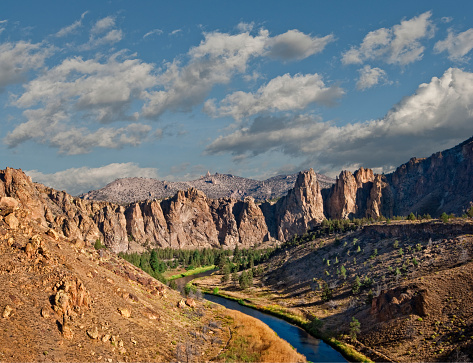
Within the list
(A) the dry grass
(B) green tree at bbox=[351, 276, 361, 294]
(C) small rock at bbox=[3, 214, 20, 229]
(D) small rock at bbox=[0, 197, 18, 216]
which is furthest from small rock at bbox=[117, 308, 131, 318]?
(B) green tree at bbox=[351, 276, 361, 294]

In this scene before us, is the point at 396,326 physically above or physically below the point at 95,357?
below

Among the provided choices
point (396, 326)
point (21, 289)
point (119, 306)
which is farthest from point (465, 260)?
point (21, 289)

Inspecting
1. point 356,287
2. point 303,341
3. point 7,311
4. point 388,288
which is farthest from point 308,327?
point 7,311

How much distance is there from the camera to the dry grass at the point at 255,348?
181 feet

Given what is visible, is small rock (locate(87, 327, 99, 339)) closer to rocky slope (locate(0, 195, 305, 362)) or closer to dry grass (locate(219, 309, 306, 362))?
rocky slope (locate(0, 195, 305, 362))

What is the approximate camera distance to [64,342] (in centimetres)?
4197

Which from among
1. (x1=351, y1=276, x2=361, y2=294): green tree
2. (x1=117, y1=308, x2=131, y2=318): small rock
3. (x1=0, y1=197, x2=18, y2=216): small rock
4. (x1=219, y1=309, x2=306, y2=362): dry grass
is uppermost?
(x1=0, y1=197, x2=18, y2=216): small rock

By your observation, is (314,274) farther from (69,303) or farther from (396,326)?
(69,303)

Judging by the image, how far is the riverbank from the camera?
213 feet

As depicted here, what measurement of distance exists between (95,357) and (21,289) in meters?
13.0

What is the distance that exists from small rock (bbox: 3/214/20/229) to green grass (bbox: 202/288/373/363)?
60.3 m

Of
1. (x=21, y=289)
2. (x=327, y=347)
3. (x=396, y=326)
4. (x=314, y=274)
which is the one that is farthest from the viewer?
(x=314, y=274)

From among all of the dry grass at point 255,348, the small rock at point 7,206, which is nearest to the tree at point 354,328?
the dry grass at point 255,348

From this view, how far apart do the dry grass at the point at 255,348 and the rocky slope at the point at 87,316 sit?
18cm
